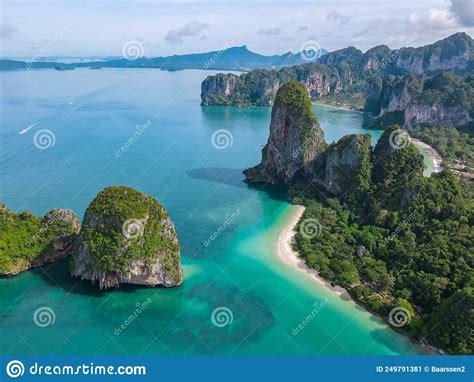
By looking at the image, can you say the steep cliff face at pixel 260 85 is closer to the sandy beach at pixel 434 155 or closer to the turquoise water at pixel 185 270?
the turquoise water at pixel 185 270

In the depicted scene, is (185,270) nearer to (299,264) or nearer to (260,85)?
(299,264)

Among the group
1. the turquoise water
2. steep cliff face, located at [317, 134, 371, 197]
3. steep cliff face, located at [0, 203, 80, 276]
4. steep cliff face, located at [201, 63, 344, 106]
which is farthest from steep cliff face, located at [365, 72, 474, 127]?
steep cliff face, located at [0, 203, 80, 276]

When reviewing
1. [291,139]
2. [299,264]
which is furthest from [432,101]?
[299,264]

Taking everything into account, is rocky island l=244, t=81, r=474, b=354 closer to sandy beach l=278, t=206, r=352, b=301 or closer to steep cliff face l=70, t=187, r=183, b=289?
sandy beach l=278, t=206, r=352, b=301

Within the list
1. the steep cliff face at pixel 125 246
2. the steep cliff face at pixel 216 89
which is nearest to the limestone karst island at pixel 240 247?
the steep cliff face at pixel 125 246

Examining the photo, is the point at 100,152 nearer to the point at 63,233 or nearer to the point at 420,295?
the point at 63,233

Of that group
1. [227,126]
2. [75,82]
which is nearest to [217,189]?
[227,126]
